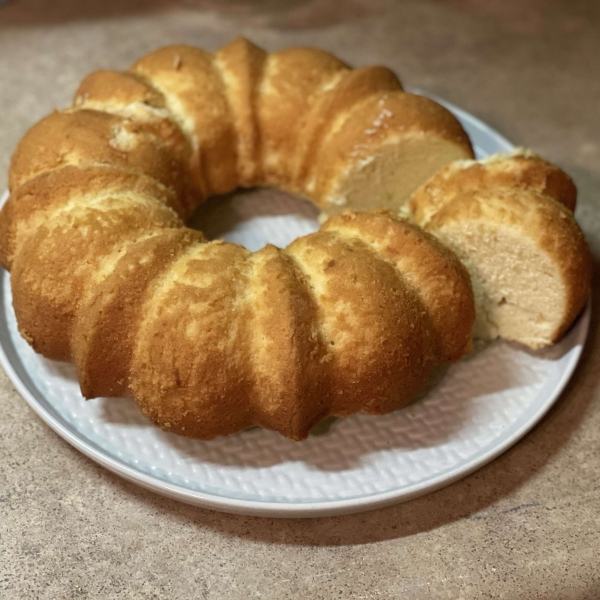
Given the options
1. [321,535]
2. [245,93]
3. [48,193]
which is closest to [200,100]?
[245,93]

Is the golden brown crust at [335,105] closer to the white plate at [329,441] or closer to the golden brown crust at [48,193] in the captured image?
the golden brown crust at [48,193]

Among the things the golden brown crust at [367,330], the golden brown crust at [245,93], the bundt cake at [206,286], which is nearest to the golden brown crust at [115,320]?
the bundt cake at [206,286]

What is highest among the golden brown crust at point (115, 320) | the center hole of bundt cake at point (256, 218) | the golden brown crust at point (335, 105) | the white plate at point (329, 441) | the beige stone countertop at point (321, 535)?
the golden brown crust at point (335, 105)

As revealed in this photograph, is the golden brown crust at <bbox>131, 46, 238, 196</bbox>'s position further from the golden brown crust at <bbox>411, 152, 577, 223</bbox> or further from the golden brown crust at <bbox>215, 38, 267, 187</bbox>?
the golden brown crust at <bbox>411, 152, 577, 223</bbox>

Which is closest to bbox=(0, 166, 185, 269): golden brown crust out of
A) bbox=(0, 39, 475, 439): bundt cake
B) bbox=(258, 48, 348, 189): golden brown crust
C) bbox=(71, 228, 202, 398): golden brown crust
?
bbox=(0, 39, 475, 439): bundt cake

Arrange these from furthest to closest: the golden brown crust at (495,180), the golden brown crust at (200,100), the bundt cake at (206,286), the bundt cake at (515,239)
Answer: the golden brown crust at (200,100), the golden brown crust at (495,180), the bundt cake at (515,239), the bundt cake at (206,286)

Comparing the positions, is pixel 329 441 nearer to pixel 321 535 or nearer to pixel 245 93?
pixel 321 535
